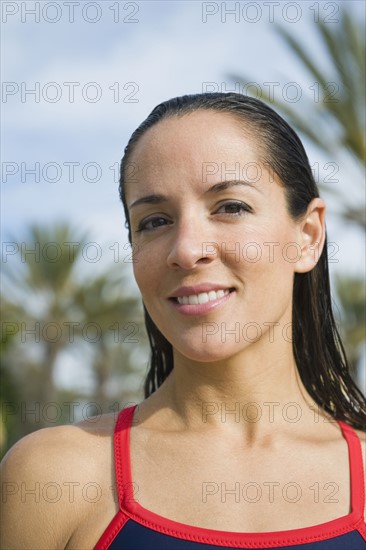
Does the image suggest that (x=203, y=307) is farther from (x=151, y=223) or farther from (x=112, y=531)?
(x=112, y=531)

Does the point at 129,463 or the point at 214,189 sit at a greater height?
the point at 214,189

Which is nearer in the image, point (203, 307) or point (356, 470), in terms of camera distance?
point (203, 307)

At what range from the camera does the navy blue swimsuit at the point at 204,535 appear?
2.94 metres

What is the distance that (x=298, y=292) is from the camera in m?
3.66

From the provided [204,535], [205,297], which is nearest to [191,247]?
[205,297]

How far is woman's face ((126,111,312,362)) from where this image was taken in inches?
119

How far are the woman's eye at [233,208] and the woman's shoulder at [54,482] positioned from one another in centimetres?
87

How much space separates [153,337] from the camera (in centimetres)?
369

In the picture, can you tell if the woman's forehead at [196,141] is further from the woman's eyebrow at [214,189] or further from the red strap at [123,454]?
the red strap at [123,454]

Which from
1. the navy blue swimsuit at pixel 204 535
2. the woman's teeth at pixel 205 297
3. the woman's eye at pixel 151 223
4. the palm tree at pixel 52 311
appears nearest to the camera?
the navy blue swimsuit at pixel 204 535

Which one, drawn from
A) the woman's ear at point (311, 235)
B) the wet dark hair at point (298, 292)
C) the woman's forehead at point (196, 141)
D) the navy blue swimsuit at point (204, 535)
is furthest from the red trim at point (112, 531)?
the woman's forehead at point (196, 141)

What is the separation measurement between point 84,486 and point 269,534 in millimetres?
629

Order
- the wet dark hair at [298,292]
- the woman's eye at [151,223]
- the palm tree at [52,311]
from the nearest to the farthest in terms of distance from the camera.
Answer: the woman's eye at [151,223] < the wet dark hair at [298,292] < the palm tree at [52,311]

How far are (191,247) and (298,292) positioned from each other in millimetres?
819
